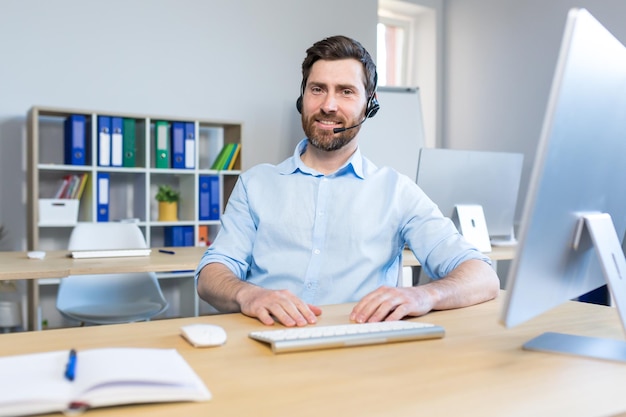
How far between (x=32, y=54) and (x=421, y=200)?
3.16m

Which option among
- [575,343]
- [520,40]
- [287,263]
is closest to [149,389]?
[575,343]

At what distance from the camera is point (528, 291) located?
2.72 feet

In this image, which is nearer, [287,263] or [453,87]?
[287,263]

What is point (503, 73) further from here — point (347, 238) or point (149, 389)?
point (149, 389)

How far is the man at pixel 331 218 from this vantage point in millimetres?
1628

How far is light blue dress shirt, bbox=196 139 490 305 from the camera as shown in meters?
1.63

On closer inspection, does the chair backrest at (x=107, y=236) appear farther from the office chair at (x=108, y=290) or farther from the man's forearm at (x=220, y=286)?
the man's forearm at (x=220, y=286)

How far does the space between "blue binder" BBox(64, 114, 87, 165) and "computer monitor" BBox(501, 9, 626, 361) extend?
3.33 meters

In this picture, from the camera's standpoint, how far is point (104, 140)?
381cm

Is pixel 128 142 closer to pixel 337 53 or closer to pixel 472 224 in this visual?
pixel 472 224

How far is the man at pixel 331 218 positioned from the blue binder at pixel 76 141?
7.83ft

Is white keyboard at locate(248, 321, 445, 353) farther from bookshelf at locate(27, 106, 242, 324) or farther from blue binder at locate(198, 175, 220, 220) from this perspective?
blue binder at locate(198, 175, 220, 220)

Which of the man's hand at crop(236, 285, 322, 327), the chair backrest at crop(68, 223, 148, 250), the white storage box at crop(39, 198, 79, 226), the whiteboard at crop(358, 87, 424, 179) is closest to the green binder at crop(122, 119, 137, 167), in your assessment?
the white storage box at crop(39, 198, 79, 226)

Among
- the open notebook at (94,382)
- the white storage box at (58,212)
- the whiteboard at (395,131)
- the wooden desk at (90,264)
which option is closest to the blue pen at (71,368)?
the open notebook at (94,382)
